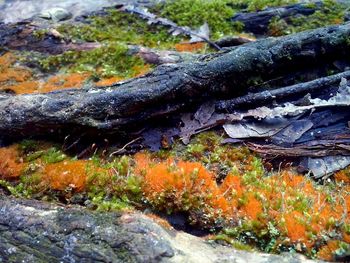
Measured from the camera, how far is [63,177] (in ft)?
19.5

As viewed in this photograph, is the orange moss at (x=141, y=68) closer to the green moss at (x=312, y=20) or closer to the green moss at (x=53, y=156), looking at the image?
the green moss at (x=53, y=156)

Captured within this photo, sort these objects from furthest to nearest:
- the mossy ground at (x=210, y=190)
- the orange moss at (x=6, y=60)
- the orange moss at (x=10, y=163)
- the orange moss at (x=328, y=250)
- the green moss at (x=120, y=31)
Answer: the green moss at (x=120, y=31) → the orange moss at (x=6, y=60) → the orange moss at (x=10, y=163) → the mossy ground at (x=210, y=190) → the orange moss at (x=328, y=250)

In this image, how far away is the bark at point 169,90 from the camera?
670 cm

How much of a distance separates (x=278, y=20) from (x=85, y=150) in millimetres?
6245

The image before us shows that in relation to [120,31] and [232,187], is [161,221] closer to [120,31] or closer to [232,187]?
[232,187]

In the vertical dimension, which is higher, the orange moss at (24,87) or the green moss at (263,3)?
the green moss at (263,3)

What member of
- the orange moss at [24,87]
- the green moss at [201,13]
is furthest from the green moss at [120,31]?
the orange moss at [24,87]

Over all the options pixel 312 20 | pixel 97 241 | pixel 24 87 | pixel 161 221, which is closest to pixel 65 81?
pixel 24 87

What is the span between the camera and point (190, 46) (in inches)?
390

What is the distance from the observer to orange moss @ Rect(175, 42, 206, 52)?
385 inches

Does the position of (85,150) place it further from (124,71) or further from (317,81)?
(317,81)

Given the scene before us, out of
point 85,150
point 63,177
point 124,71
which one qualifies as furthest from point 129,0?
point 63,177

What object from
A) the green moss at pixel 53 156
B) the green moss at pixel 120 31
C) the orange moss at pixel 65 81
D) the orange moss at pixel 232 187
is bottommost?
the orange moss at pixel 65 81

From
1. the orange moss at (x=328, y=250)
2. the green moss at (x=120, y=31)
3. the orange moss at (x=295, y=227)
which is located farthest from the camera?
the green moss at (x=120, y=31)
